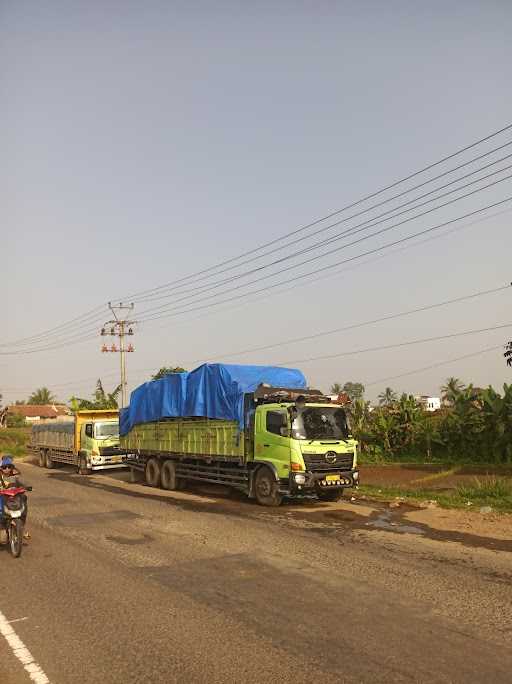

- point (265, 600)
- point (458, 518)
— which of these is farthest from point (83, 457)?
point (265, 600)

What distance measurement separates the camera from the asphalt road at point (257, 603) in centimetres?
486

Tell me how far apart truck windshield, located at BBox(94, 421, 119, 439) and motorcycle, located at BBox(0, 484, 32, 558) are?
15.4 m

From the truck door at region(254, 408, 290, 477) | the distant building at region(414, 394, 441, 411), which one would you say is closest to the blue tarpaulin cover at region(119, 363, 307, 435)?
the truck door at region(254, 408, 290, 477)

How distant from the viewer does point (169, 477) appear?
18.8 meters

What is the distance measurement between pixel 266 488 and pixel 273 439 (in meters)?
1.31

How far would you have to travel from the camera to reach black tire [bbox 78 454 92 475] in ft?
81.1

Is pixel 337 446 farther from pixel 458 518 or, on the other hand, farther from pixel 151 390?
pixel 151 390

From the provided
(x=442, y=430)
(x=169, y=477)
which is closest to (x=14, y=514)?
(x=169, y=477)

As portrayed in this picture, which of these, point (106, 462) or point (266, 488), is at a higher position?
point (106, 462)

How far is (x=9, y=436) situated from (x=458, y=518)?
151ft

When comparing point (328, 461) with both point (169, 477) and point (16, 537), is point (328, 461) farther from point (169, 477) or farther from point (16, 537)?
point (16, 537)

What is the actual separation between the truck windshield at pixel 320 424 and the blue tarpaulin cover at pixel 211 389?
6.39 ft

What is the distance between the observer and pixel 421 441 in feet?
86.0

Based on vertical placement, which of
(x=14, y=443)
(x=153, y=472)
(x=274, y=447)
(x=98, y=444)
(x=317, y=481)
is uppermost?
(x=274, y=447)
